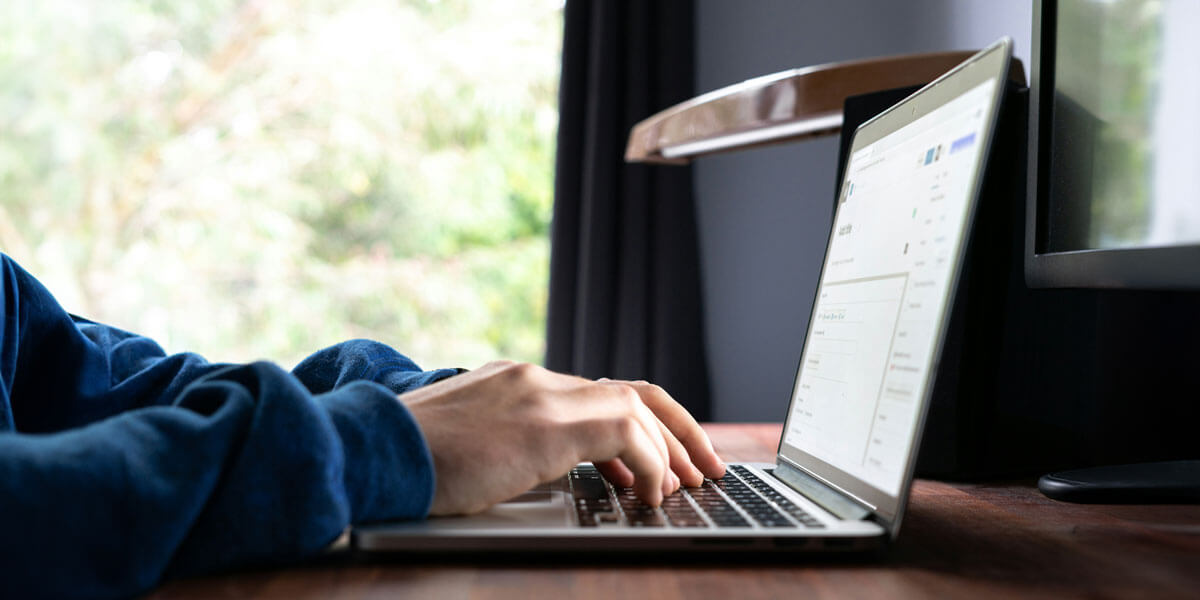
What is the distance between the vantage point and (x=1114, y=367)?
2.44 ft

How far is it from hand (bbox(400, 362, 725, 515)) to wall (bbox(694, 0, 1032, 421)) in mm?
1387

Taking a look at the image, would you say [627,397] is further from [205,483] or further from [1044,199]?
[1044,199]

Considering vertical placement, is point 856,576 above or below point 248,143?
below

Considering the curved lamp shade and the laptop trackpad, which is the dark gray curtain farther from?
the laptop trackpad

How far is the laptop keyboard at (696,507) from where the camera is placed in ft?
1.50

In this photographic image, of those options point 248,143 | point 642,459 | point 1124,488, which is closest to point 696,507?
point 642,459

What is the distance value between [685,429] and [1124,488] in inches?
11.5

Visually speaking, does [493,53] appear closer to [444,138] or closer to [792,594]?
[444,138]

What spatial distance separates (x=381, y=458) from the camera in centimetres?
42

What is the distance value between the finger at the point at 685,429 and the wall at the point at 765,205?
1272 mm

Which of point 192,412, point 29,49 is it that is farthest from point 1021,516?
point 29,49

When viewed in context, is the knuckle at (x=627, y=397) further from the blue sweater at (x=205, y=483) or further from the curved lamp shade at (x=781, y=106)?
the curved lamp shade at (x=781, y=106)

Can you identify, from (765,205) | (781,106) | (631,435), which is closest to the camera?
(631,435)

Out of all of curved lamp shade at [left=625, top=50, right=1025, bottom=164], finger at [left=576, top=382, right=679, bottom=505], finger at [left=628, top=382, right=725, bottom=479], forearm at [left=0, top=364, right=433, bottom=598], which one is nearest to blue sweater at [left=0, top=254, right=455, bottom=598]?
forearm at [left=0, top=364, right=433, bottom=598]
